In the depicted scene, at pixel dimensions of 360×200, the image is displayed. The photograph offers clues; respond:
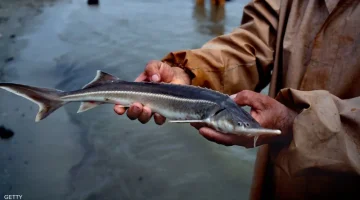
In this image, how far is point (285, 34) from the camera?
1.91m

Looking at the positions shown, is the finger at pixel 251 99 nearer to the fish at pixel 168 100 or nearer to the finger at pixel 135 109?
the fish at pixel 168 100

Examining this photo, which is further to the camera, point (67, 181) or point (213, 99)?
point (67, 181)

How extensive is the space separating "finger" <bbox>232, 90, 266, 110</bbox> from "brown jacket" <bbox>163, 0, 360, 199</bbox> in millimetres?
121

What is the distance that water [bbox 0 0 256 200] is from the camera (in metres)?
3.55

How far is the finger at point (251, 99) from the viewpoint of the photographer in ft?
5.46

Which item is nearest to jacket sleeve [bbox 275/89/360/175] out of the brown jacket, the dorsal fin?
the brown jacket

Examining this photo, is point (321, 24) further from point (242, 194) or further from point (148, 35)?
point (148, 35)

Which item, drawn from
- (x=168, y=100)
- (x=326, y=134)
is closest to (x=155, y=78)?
(x=168, y=100)

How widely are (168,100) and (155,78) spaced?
7.1 inches

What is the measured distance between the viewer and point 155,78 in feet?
7.17

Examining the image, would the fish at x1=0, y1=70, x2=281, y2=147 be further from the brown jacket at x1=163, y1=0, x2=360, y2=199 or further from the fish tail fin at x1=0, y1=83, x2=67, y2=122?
the brown jacket at x1=163, y1=0, x2=360, y2=199

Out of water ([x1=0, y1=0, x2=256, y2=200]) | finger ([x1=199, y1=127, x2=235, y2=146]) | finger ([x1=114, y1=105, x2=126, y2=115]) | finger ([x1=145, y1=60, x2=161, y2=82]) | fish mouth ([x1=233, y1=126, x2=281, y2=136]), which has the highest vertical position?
fish mouth ([x1=233, y1=126, x2=281, y2=136])

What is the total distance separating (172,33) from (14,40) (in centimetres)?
331

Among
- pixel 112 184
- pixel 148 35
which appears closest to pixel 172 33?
pixel 148 35
